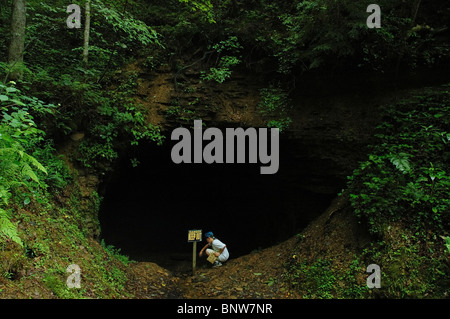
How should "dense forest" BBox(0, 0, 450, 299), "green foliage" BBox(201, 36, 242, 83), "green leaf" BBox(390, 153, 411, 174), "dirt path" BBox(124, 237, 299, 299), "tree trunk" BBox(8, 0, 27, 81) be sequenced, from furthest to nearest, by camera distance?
"green foliage" BBox(201, 36, 242, 83) → "tree trunk" BBox(8, 0, 27, 81) → "dirt path" BBox(124, 237, 299, 299) → "green leaf" BBox(390, 153, 411, 174) → "dense forest" BBox(0, 0, 450, 299)

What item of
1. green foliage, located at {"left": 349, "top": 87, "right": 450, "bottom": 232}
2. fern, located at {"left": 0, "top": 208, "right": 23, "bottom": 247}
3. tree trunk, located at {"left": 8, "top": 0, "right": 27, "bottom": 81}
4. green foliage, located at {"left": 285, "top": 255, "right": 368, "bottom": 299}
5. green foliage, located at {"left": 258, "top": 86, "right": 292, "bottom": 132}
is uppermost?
tree trunk, located at {"left": 8, "top": 0, "right": 27, "bottom": 81}

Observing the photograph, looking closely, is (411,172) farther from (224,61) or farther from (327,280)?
(224,61)

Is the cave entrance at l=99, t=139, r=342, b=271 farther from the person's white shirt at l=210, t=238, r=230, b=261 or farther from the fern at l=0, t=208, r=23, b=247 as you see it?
the fern at l=0, t=208, r=23, b=247

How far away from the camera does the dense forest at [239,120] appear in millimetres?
4668

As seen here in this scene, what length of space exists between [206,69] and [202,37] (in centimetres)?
131

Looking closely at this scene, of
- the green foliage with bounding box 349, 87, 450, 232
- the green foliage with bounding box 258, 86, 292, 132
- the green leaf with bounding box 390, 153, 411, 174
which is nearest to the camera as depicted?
→ the green foliage with bounding box 349, 87, 450, 232

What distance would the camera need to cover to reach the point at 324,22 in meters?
7.79

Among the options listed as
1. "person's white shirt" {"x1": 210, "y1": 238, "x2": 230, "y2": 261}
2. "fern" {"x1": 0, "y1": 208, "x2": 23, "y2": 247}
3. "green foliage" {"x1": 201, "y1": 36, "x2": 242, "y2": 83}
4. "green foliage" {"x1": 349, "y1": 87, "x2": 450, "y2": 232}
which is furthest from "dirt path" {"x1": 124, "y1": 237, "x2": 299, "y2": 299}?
"green foliage" {"x1": 201, "y1": 36, "x2": 242, "y2": 83}

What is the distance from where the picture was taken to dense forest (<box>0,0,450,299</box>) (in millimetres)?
4668

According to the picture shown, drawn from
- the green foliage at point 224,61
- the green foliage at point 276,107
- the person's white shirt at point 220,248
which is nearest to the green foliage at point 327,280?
the person's white shirt at point 220,248

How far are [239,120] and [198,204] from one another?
21.7ft

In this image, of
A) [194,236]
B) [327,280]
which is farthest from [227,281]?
[327,280]

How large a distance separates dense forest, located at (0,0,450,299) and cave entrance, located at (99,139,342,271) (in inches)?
22.4

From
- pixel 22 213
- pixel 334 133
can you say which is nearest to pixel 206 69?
pixel 334 133
